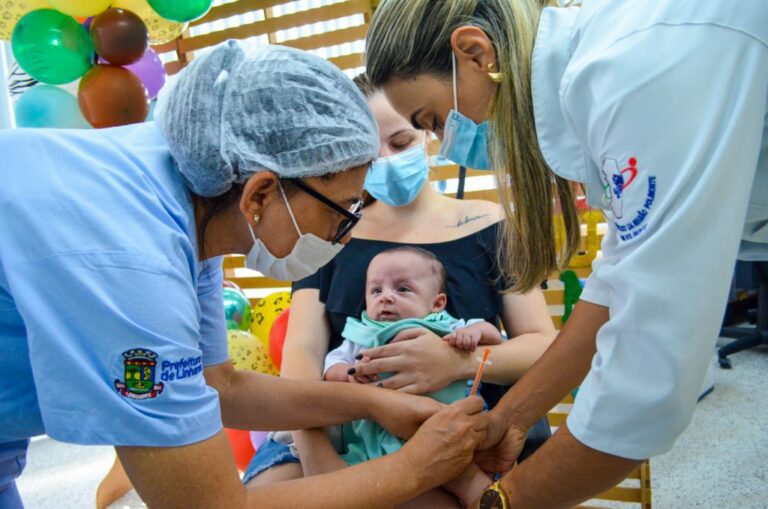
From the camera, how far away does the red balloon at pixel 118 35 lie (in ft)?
11.5

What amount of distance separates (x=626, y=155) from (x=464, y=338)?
0.94m

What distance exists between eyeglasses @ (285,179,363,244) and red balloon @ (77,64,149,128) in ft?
8.50

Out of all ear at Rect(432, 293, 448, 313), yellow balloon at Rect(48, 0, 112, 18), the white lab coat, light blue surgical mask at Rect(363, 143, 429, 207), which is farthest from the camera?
yellow balloon at Rect(48, 0, 112, 18)

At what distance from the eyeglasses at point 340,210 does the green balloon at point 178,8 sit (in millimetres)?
2708

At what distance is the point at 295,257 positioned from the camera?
1.40 metres

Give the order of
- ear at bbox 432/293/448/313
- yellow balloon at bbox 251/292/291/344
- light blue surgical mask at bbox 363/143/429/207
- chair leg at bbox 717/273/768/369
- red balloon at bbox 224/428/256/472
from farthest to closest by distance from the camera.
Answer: chair leg at bbox 717/273/768/369, yellow balloon at bbox 251/292/291/344, red balloon at bbox 224/428/256/472, light blue surgical mask at bbox 363/143/429/207, ear at bbox 432/293/448/313

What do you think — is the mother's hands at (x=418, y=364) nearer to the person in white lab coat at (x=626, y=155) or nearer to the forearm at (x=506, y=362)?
the forearm at (x=506, y=362)

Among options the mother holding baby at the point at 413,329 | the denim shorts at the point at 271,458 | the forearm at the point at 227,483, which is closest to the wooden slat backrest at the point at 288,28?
the mother holding baby at the point at 413,329

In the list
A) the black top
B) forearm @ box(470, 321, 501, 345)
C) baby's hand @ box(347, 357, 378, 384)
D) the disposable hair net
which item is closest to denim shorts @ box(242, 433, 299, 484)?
baby's hand @ box(347, 357, 378, 384)

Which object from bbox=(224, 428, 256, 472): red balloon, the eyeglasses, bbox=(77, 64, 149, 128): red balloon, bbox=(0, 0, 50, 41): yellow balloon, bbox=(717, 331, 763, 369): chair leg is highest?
bbox=(0, 0, 50, 41): yellow balloon

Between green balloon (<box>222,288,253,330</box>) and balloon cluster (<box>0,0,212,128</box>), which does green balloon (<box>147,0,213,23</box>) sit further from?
green balloon (<box>222,288,253,330</box>)

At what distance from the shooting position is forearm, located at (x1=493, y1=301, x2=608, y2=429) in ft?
4.85

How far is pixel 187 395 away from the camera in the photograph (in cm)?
104

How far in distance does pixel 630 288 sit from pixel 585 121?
28 centimetres
